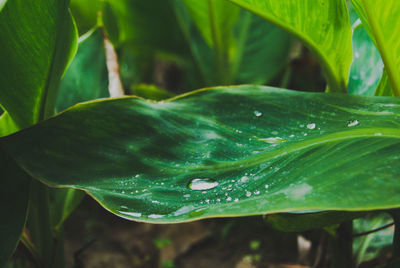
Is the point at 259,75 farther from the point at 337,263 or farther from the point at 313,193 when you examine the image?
the point at 313,193

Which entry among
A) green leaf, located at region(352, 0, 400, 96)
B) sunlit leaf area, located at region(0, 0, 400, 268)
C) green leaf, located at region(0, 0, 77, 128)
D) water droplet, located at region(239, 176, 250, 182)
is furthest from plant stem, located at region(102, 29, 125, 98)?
green leaf, located at region(352, 0, 400, 96)

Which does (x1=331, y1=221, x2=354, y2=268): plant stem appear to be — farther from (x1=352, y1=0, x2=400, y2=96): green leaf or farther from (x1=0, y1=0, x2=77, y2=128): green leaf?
(x1=0, y1=0, x2=77, y2=128): green leaf

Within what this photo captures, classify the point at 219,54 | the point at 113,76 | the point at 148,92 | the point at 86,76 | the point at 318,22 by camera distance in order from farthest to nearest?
the point at 219,54
the point at 148,92
the point at 86,76
the point at 113,76
the point at 318,22

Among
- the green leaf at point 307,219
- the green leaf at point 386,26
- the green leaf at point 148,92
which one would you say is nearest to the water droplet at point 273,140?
the green leaf at point 307,219

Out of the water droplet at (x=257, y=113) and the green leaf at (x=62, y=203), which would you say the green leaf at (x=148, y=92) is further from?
the water droplet at (x=257, y=113)

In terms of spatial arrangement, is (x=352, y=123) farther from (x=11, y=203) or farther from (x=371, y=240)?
(x=11, y=203)

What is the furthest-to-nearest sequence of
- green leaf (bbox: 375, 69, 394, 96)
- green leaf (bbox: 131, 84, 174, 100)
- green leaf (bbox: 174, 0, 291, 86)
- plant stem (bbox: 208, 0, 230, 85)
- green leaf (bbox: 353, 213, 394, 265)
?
green leaf (bbox: 174, 0, 291, 86), plant stem (bbox: 208, 0, 230, 85), green leaf (bbox: 131, 84, 174, 100), green leaf (bbox: 353, 213, 394, 265), green leaf (bbox: 375, 69, 394, 96)

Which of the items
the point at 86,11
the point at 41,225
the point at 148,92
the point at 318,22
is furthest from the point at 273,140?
the point at 86,11
